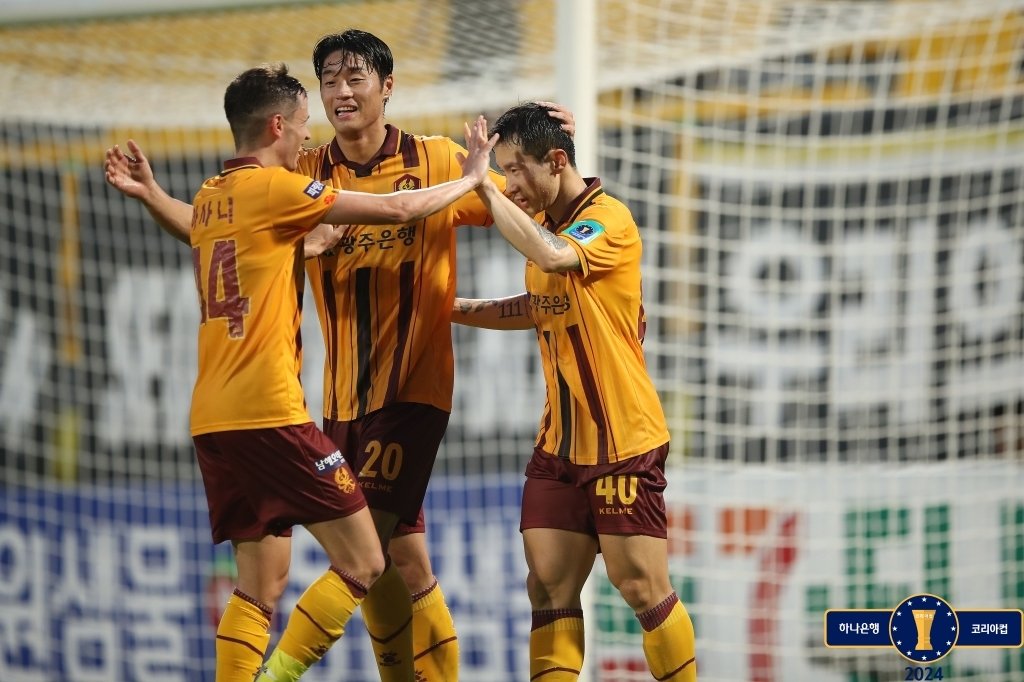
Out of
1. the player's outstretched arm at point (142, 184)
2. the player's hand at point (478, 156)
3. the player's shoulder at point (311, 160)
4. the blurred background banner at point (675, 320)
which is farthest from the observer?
the blurred background banner at point (675, 320)

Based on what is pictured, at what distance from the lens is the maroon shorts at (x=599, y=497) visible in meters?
3.83

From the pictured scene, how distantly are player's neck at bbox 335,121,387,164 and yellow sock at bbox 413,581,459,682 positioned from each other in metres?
1.37

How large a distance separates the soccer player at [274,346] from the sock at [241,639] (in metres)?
0.26

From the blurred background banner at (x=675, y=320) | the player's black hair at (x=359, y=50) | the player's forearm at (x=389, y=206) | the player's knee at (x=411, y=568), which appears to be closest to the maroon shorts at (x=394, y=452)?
the player's knee at (x=411, y=568)

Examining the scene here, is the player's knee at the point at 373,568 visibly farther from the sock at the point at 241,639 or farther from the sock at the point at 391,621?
the sock at the point at 241,639

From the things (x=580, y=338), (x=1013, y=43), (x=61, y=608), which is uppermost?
(x=1013, y=43)

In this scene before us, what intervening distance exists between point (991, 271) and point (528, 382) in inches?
104

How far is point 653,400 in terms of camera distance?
3.99 m

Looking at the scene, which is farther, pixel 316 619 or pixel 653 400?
pixel 653 400

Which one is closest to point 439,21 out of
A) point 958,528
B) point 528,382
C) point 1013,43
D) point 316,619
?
point 528,382

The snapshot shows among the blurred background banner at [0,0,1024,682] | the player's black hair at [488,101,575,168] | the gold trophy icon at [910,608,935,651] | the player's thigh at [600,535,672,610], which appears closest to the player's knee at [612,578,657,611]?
the player's thigh at [600,535,672,610]

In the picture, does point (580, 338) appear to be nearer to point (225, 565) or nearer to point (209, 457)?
point (209, 457)

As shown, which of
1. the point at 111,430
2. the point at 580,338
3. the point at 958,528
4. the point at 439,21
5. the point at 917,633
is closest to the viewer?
the point at 580,338

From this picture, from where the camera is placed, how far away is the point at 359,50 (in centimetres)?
397
